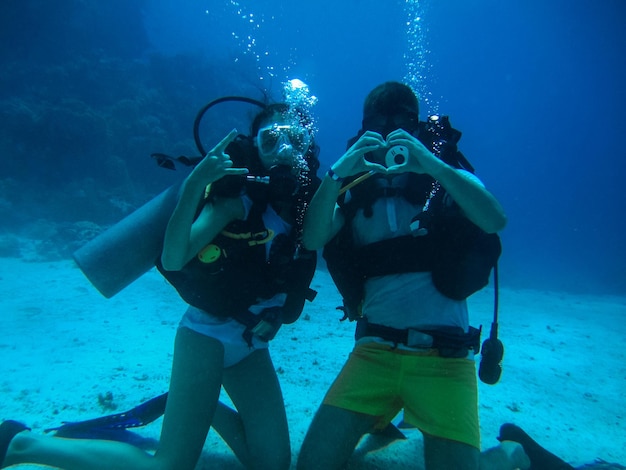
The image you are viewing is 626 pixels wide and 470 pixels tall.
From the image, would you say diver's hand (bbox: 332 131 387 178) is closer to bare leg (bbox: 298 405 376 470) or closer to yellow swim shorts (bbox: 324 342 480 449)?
yellow swim shorts (bbox: 324 342 480 449)

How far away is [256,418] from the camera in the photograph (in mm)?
2686

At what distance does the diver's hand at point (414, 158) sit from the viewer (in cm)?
223

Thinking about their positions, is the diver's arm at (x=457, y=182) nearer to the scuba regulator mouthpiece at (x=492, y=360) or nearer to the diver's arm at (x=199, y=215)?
the scuba regulator mouthpiece at (x=492, y=360)

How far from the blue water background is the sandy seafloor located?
3.72m

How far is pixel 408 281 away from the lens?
2.59 metres

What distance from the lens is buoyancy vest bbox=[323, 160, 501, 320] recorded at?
250 centimetres

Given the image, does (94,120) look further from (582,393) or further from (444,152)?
(582,393)

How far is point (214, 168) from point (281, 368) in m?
3.56

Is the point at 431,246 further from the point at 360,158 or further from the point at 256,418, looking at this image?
the point at 256,418

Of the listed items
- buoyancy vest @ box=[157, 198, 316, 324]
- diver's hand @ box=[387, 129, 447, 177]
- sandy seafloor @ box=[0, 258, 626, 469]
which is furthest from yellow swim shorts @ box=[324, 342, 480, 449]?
diver's hand @ box=[387, 129, 447, 177]

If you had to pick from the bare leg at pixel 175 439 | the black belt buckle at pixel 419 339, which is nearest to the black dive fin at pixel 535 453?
the black belt buckle at pixel 419 339

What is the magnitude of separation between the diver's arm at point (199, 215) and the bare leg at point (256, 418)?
1.18 m

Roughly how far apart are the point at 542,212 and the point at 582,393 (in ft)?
381

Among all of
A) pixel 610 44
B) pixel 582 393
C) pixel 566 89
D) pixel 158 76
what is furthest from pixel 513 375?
pixel 566 89
